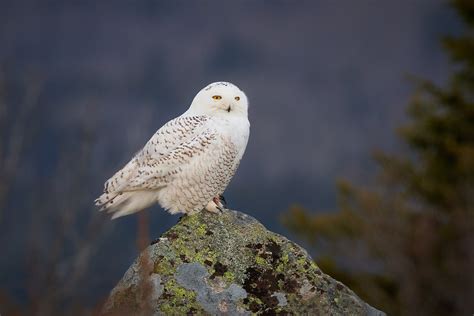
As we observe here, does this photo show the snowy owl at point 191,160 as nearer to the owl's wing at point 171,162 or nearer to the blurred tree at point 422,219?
the owl's wing at point 171,162

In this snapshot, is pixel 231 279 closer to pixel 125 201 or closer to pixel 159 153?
pixel 159 153

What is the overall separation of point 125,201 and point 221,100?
123cm

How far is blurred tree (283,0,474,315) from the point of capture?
18.2 metres

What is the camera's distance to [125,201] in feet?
21.3

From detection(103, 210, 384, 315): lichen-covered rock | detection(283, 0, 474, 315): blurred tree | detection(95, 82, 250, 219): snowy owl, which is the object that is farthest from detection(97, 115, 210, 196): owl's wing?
detection(283, 0, 474, 315): blurred tree

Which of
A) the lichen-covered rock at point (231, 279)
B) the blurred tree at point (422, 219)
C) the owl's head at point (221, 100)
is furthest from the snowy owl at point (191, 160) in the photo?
the blurred tree at point (422, 219)

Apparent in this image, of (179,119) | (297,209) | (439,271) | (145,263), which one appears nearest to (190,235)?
(179,119)

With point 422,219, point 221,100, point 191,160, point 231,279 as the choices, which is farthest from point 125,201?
point 422,219

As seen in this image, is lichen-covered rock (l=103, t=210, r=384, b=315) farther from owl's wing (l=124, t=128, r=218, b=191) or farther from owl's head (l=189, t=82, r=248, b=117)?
owl's head (l=189, t=82, r=248, b=117)

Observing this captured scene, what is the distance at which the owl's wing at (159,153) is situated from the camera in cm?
621

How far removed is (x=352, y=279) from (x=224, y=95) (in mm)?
14432

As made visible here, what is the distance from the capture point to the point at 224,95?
6312 millimetres

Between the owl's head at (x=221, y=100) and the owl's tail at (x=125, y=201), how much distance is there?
857 mm

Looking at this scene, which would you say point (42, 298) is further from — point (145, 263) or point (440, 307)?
point (440, 307)
